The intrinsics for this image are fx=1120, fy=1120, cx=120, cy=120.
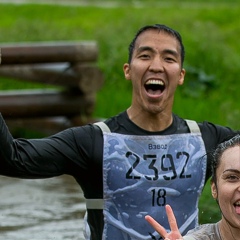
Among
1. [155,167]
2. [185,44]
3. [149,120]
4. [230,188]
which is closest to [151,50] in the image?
[149,120]

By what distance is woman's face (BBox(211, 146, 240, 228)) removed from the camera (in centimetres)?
410

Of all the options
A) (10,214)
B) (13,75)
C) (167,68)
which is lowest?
(10,214)

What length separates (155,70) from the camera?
17.4 ft

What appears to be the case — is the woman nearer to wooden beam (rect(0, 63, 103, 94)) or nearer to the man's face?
the man's face

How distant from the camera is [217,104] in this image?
38.9 feet

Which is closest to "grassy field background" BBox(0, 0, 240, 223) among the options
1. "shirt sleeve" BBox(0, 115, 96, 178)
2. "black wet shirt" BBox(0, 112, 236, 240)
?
"black wet shirt" BBox(0, 112, 236, 240)

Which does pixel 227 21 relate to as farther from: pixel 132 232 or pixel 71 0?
pixel 132 232

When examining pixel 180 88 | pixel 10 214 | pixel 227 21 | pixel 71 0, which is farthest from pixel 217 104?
pixel 71 0

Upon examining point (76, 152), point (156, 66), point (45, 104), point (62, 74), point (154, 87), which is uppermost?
point (156, 66)

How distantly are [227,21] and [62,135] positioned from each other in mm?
12451

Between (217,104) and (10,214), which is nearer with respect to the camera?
(10,214)

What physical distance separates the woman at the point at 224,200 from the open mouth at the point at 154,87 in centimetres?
96

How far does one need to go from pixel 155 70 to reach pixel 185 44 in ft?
30.1

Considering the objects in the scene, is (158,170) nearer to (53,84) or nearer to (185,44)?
(53,84)
